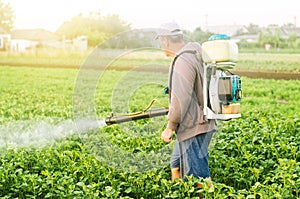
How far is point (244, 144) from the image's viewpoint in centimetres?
578

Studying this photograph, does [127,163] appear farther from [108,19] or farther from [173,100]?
[108,19]

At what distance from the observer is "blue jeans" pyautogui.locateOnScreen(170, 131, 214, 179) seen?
416 centimetres

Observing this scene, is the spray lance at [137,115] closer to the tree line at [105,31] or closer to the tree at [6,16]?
the tree line at [105,31]

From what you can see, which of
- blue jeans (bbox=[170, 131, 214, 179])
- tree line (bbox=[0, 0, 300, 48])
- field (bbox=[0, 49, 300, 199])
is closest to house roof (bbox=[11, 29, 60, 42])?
tree line (bbox=[0, 0, 300, 48])

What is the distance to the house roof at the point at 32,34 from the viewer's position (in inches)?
1223

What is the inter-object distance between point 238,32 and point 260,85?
71.3ft

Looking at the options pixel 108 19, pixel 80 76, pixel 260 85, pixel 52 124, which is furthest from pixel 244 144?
pixel 108 19

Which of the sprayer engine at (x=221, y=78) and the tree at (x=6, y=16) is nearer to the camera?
the sprayer engine at (x=221, y=78)

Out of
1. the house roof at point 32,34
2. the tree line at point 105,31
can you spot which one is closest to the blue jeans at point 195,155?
the tree line at point 105,31

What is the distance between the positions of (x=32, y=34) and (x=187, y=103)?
99.1ft

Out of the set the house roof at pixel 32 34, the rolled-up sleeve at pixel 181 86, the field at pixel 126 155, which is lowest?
the field at pixel 126 155

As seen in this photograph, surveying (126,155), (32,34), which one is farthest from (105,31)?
(126,155)

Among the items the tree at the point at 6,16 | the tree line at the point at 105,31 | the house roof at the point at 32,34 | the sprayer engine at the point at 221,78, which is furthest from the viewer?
the tree at the point at 6,16

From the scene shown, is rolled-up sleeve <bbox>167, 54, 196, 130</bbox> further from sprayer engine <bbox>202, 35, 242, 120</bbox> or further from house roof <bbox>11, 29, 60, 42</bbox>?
house roof <bbox>11, 29, 60, 42</bbox>
